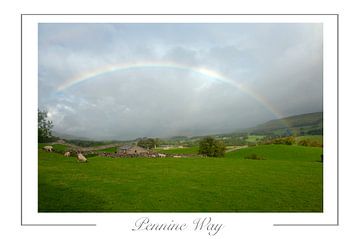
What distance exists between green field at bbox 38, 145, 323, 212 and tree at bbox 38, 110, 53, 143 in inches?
35.8

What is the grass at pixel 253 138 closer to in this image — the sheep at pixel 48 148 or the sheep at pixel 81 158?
the sheep at pixel 81 158

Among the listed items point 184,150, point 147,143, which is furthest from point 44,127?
point 184,150

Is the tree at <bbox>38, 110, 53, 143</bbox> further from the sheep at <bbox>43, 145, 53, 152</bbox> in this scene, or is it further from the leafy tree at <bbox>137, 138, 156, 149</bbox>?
the leafy tree at <bbox>137, 138, 156, 149</bbox>

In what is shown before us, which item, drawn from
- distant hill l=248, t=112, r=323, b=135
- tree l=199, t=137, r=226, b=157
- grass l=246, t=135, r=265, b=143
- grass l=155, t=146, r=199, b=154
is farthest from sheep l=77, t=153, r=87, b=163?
distant hill l=248, t=112, r=323, b=135

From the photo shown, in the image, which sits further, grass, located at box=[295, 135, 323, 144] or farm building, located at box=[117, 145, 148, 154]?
grass, located at box=[295, 135, 323, 144]

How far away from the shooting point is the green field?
18.9 ft

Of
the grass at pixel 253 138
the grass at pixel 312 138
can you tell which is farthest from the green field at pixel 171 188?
the grass at pixel 253 138

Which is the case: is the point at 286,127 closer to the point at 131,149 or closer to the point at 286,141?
the point at 286,141

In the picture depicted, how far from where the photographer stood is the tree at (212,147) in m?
13.0

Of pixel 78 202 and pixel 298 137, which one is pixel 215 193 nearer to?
pixel 78 202
